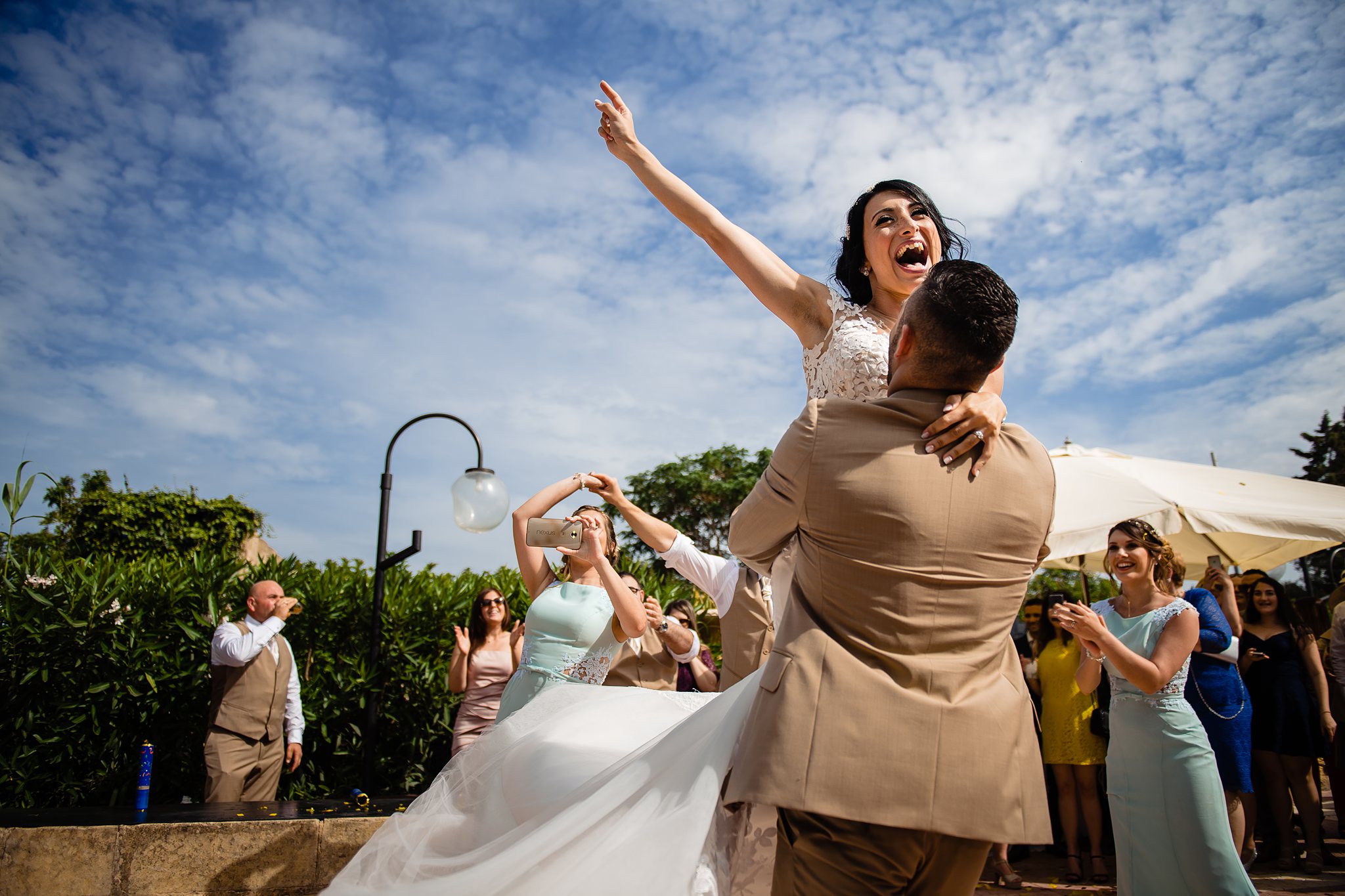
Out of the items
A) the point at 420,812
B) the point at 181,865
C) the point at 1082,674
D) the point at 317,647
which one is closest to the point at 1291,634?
the point at 1082,674

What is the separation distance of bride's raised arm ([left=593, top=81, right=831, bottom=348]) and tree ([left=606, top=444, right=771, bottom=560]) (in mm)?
35131

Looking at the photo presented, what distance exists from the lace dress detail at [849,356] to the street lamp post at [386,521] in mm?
4825

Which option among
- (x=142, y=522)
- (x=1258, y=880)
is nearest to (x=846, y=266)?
(x=1258, y=880)

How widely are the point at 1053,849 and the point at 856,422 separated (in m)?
7.58

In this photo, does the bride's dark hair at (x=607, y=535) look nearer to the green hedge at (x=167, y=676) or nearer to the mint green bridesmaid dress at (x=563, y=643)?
the mint green bridesmaid dress at (x=563, y=643)

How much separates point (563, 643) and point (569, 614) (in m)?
0.15

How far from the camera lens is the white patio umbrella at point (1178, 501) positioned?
6727mm

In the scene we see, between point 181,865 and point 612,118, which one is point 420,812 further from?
point 181,865

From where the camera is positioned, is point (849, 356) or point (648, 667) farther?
point (648, 667)

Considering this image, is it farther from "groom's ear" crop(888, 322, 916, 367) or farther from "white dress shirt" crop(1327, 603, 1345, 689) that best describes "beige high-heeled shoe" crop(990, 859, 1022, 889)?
"groom's ear" crop(888, 322, 916, 367)

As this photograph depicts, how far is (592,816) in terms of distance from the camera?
5.86 ft

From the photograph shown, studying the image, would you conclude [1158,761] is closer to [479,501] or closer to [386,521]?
[479,501]

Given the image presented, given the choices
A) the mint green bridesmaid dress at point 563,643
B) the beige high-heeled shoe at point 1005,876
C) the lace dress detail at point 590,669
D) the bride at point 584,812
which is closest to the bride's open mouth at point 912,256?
the bride at point 584,812

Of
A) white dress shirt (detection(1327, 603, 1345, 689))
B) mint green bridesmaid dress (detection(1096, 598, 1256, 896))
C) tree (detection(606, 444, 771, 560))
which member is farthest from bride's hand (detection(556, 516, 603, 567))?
tree (detection(606, 444, 771, 560))
